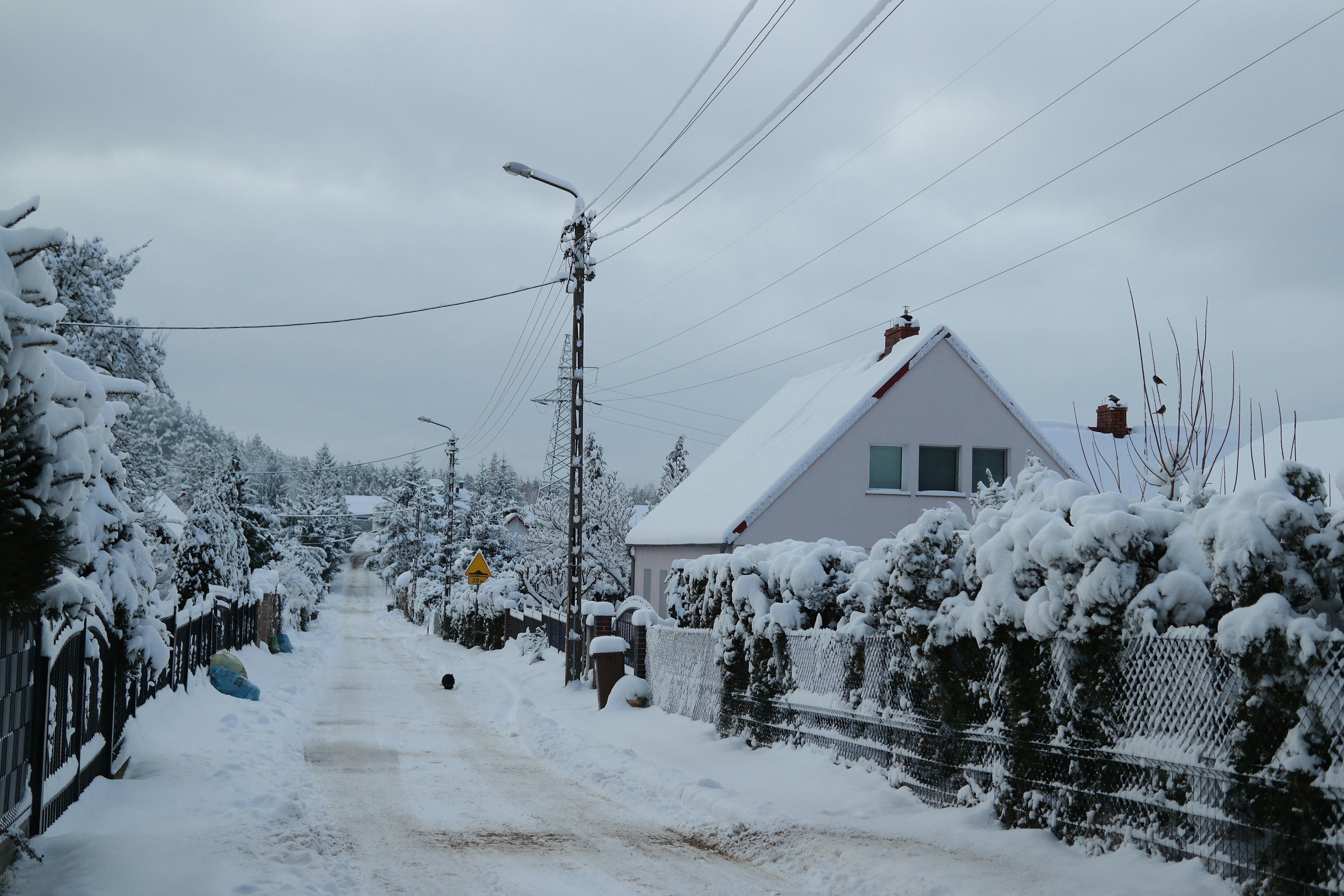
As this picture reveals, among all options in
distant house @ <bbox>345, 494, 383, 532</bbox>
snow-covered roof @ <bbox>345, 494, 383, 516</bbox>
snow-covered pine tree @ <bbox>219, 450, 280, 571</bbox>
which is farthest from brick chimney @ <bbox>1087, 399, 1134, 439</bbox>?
snow-covered roof @ <bbox>345, 494, 383, 516</bbox>

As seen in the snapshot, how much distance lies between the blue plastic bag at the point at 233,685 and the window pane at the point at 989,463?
16.9 m

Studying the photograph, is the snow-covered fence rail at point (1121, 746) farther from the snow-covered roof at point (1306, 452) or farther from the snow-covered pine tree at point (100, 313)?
the snow-covered pine tree at point (100, 313)

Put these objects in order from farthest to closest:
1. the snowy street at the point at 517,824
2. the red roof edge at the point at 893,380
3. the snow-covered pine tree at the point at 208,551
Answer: the snow-covered pine tree at the point at 208,551 → the red roof edge at the point at 893,380 → the snowy street at the point at 517,824

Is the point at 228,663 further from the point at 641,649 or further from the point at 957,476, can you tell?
the point at 957,476

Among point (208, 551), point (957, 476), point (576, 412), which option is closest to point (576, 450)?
point (576, 412)

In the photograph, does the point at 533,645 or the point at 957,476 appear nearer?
the point at 957,476

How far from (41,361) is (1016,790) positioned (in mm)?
7427

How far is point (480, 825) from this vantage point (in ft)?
29.9

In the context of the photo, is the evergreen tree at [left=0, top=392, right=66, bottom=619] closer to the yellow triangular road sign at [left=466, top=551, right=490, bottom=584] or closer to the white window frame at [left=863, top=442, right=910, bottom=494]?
the white window frame at [left=863, top=442, right=910, bottom=494]

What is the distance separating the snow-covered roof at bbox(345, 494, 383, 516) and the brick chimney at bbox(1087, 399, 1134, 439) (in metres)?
149

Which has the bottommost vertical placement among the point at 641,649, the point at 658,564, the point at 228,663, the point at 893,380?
the point at 228,663

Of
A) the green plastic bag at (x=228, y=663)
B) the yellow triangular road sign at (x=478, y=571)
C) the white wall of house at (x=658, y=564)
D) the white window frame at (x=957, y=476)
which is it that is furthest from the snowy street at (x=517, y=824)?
the yellow triangular road sign at (x=478, y=571)

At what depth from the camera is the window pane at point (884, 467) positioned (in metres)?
24.7

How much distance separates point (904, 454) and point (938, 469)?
114cm
